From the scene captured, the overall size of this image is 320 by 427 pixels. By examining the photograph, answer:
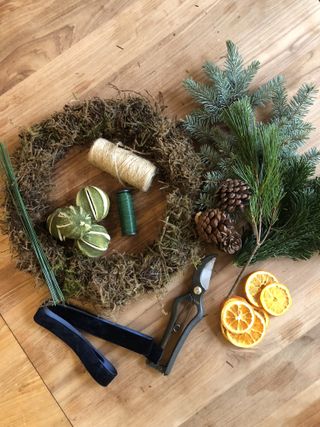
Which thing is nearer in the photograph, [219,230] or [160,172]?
[219,230]

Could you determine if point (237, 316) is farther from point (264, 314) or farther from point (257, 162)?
point (257, 162)

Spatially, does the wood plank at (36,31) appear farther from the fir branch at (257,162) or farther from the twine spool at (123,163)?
the fir branch at (257,162)

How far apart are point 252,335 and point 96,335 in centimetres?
44

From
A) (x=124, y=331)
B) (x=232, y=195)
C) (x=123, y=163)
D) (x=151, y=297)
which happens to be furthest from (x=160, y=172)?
(x=124, y=331)

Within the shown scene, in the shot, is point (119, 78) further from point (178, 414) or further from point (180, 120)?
point (178, 414)

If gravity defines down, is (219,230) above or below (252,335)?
above

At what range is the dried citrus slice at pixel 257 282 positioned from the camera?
1.27m

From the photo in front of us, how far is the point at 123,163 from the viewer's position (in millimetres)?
1248

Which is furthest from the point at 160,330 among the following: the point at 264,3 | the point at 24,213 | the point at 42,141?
the point at 264,3

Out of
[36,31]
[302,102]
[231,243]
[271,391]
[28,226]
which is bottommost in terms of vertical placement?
[271,391]

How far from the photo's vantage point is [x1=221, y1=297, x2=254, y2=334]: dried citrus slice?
4.09ft

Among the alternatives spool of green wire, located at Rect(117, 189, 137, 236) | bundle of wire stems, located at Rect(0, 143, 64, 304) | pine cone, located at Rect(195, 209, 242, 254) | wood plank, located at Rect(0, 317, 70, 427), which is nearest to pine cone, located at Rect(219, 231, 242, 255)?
pine cone, located at Rect(195, 209, 242, 254)

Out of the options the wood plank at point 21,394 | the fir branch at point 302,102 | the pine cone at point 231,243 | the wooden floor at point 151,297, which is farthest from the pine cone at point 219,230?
the wood plank at point 21,394

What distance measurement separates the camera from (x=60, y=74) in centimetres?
134
